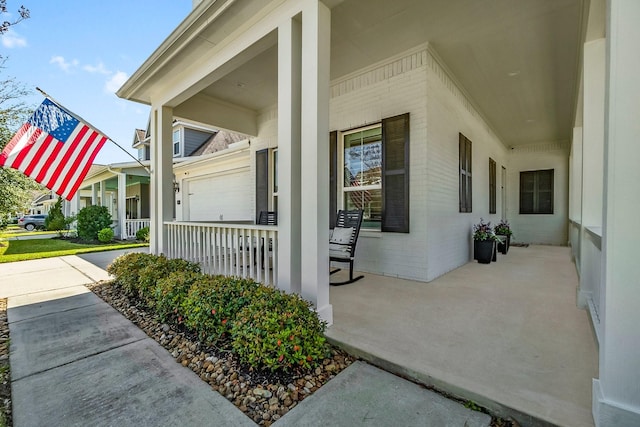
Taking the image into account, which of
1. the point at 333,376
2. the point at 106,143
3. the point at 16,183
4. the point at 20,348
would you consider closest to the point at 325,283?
the point at 333,376

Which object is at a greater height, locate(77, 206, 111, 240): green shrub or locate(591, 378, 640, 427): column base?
locate(77, 206, 111, 240): green shrub

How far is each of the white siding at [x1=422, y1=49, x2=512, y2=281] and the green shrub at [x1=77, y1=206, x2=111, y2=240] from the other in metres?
10.6

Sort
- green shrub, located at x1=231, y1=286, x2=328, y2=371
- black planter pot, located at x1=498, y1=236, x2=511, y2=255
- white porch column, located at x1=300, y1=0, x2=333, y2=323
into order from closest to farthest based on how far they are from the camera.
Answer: green shrub, located at x1=231, y1=286, x2=328, y2=371
white porch column, located at x1=300, y1=0, x2=333, y2=323
black planter pot, located at x1=498, y1=236, x2=511, y2=255

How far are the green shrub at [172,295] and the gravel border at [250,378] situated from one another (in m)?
0.25

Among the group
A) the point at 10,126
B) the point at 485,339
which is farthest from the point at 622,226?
the point at 10,126

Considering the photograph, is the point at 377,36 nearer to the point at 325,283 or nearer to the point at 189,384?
the point at 325,283

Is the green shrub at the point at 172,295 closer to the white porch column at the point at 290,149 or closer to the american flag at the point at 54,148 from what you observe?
the white porch column at the point at 290,149

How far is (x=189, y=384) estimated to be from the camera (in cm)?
193

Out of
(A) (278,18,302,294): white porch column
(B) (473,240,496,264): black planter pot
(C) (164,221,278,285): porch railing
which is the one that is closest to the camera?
(A) (278,18,302,294): white porch column

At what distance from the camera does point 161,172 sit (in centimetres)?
491

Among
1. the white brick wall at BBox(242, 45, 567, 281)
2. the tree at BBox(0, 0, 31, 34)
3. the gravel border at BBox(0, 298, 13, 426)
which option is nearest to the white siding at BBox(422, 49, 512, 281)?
the white brick wall at BBox(242, 45, 567, 281)

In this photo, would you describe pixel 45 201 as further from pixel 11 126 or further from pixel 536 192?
pixel 536 192

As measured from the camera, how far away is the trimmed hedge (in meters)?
1.95

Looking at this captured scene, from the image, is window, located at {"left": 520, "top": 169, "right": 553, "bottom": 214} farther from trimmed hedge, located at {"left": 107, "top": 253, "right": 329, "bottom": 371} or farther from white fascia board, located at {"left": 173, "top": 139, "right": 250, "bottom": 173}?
trimmed hedge, located at {"left": 107, "top": 253, "right": 329, "bottom": 371}
